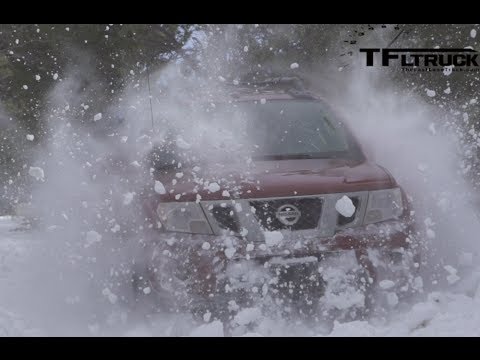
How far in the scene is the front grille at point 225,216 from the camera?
3166mm

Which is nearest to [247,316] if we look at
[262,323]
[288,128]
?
[262,323]

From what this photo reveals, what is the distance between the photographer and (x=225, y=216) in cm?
318

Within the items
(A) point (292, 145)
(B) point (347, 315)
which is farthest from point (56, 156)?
(B) point (347, 315)

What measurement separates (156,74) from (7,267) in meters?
3.26

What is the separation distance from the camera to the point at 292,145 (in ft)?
13.4

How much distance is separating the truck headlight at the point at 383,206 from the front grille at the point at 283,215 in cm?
35

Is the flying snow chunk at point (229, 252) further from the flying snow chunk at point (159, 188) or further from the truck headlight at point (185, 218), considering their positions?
the flying snow chunk at point (159, 188)

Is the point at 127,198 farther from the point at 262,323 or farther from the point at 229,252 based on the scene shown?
the point at 262,323

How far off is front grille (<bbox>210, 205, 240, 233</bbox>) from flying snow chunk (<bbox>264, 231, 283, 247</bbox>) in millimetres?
196

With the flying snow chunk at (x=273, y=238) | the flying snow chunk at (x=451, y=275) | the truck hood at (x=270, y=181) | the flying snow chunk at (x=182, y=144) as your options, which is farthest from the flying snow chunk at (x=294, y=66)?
the flying snow chunk at (x=273, y=238)

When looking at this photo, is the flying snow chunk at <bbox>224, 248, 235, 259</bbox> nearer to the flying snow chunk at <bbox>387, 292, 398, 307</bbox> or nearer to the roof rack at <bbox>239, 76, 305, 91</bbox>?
the flying snow chunk at <bbox>387, 292, 398, 307</bbox>

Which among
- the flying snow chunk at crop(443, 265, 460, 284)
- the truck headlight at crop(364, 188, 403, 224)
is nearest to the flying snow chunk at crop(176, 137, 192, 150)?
the truck headlight at crop(364, 188, 403, 224)

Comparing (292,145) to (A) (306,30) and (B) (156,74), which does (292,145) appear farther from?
(A) (306,30)

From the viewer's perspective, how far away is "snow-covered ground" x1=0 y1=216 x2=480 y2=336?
3.03m
